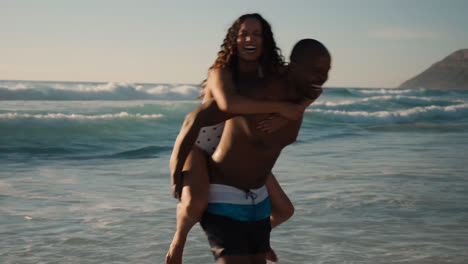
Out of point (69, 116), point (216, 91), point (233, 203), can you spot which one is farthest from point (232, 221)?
point (69, 116)

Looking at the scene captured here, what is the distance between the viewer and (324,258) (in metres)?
5.04

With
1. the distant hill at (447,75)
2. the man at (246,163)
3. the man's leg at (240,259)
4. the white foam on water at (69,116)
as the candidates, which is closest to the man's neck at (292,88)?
the man at (246,163)

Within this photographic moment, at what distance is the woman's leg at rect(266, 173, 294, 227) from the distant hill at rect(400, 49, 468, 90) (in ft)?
420

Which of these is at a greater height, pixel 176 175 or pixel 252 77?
pixel 252 77

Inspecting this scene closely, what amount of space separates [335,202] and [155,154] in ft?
21.8

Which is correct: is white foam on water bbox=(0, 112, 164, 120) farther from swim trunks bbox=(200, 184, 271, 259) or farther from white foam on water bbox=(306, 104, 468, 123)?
swim trunks bbox=(200, 184, 271, 259)

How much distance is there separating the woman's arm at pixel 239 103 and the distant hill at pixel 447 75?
128551 mm

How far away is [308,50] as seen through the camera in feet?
8.24

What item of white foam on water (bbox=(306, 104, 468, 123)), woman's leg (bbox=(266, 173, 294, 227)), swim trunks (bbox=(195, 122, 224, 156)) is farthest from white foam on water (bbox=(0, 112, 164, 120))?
swim trunks (bbox=(195, 122, 224, 156))

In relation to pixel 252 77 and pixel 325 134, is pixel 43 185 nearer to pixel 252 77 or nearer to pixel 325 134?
pixel 252 77

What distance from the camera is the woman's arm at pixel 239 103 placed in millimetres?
2529

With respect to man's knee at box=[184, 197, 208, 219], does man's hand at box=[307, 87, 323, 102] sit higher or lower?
higher

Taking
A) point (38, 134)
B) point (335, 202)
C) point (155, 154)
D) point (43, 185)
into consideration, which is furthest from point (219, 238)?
point (38, 134)

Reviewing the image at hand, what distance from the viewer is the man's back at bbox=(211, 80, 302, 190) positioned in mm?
2645
